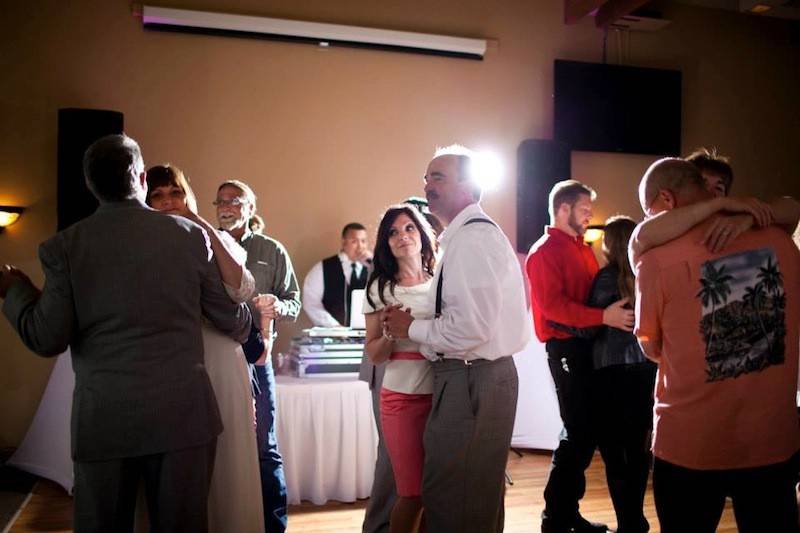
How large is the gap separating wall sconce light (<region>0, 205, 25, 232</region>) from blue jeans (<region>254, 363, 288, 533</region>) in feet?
10.0

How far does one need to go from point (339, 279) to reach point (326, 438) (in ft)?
5.74

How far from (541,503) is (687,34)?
506 centimetres

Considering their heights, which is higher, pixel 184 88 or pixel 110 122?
pixel 184 88

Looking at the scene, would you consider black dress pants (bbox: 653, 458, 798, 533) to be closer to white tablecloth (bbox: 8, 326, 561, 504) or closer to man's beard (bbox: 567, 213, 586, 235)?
man's beard (bbox: 567, 213, 586, 235)

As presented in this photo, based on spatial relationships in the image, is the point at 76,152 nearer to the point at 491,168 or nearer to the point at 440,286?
the point at 491,168

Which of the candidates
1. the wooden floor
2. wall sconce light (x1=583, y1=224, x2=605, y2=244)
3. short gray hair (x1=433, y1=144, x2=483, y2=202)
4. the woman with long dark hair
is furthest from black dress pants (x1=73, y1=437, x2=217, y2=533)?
wall sconce light (x1=583, y1=224, x2=605, y2=244)

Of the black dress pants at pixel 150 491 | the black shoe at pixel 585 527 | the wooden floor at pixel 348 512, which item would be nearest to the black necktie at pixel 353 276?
the wooden floor at pixel 348 512

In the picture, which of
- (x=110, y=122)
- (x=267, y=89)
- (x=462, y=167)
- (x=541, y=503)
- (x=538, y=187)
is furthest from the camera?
(x=538, y=187)

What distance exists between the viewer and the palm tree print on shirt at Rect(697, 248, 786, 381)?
1.79 metres

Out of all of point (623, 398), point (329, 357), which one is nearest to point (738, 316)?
point (623, 398)

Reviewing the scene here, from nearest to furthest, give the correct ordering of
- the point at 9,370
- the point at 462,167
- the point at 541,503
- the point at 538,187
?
the point at 462,167, the point at 541,503, the point at 9,370, the point at 538,187

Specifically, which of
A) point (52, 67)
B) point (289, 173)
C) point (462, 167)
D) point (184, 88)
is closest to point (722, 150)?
point (289, 173)

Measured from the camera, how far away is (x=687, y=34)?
6.79 m

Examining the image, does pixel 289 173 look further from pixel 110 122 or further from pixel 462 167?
pixel 462 167
